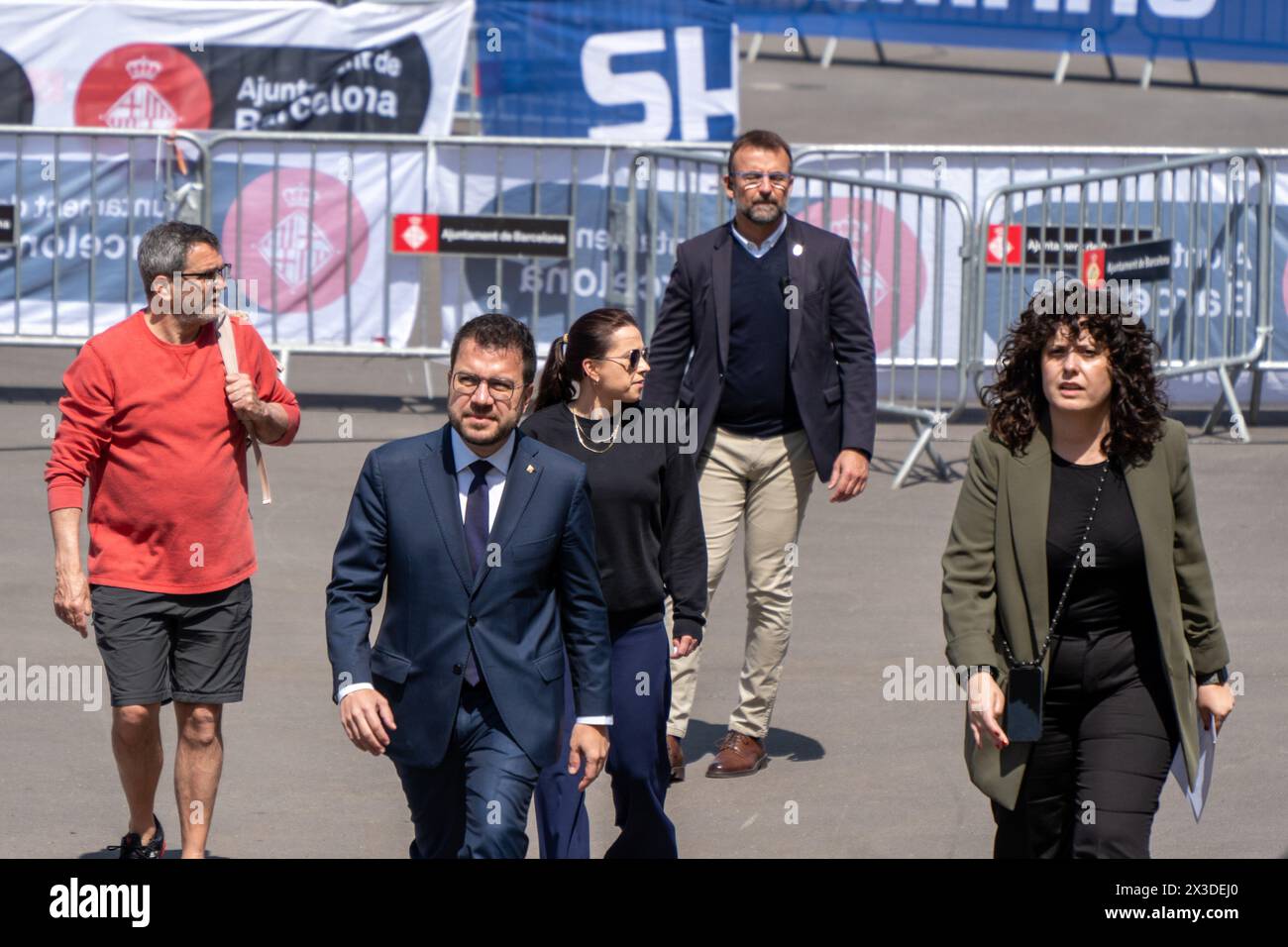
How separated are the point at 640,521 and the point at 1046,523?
46.9 inches

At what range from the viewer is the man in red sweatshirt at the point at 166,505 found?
18.0 ft

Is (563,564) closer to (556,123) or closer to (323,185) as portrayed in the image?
(323,185)

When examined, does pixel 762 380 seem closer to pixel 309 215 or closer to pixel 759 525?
pixel 759 525

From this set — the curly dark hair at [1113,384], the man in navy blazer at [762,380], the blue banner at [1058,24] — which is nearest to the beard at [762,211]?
the man in navy blazer at [762,380]

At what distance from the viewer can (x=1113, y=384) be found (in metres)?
4.69

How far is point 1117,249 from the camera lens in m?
→ 11.9

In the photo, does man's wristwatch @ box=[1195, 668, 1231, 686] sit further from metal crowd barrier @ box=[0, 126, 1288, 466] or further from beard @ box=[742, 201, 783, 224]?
metal crowd barrier @ box=[0, 126, 1288, 466]

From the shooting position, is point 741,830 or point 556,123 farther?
point 556,123

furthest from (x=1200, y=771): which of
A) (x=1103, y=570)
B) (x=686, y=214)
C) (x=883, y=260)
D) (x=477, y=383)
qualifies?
(x=686, y=214)

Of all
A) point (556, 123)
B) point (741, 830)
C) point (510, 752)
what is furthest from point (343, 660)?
point (556, 123)

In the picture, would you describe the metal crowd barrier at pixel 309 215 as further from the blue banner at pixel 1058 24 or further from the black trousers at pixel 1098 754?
the blue banner at pixel 1058 24

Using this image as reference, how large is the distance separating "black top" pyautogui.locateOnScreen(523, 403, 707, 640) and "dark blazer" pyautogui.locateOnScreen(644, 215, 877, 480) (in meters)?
1.25

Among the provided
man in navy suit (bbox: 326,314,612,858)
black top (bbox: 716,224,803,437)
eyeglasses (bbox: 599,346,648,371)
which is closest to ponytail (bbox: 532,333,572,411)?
eyeglasses (bbox: 599,346,648,371)
